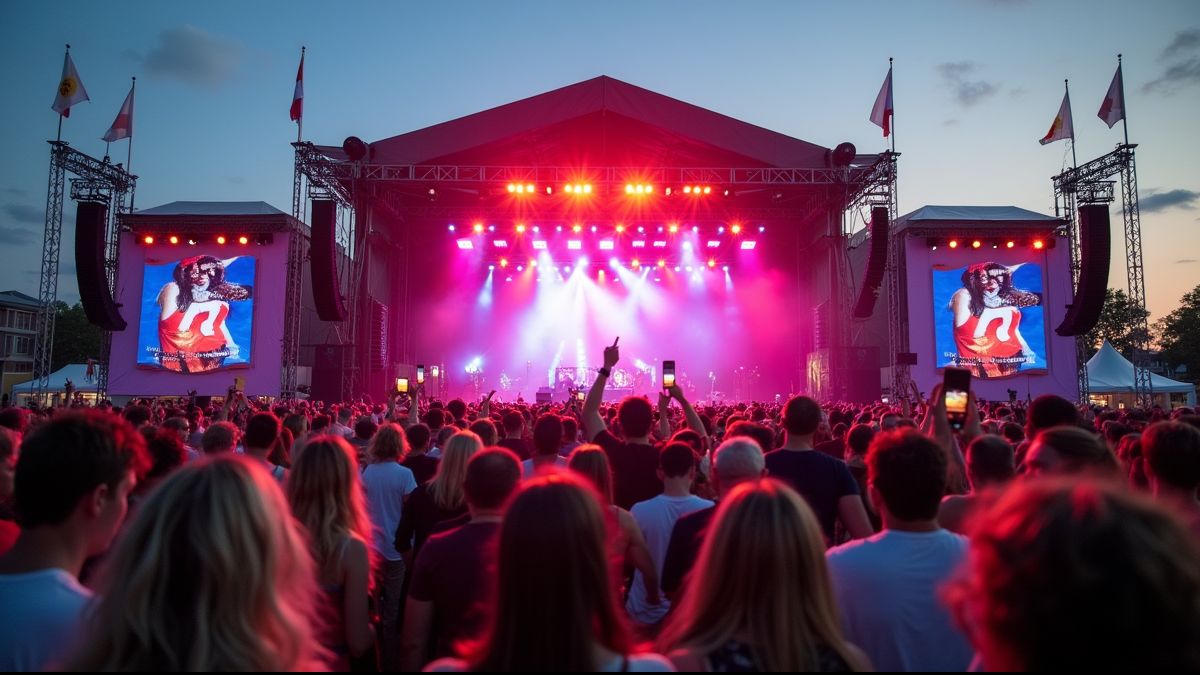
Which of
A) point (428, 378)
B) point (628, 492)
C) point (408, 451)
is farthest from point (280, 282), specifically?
point (628, 492)

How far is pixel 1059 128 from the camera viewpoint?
19.7m

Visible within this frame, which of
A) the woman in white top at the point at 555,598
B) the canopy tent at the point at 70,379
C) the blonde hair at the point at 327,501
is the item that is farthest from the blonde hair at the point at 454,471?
the canopy tent at the point at 70,379

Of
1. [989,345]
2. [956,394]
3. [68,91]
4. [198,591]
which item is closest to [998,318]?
[989,345]

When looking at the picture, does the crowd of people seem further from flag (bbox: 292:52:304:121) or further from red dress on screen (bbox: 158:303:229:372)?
red dress on screen (bbox: 158:303:229:372)

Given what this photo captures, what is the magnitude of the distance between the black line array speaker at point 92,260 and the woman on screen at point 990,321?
2331 cm

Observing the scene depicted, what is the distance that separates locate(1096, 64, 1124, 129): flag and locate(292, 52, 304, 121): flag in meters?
21.5

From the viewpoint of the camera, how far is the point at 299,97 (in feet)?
62.8

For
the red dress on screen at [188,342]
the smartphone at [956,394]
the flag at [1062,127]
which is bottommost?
the smartphone at [956,394]

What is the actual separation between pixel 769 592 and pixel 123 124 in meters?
24.1

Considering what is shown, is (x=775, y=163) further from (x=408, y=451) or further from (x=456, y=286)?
(x=408, y=451)

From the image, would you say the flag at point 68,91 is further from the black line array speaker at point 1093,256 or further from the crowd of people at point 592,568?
the black line array speaker at point 1093,256

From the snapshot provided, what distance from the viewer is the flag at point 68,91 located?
741 inches

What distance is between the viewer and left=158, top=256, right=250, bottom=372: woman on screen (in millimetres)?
22766

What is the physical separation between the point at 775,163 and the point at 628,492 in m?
17.2
